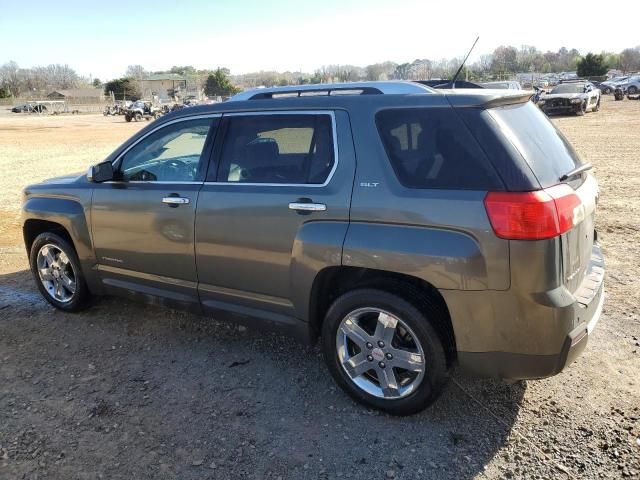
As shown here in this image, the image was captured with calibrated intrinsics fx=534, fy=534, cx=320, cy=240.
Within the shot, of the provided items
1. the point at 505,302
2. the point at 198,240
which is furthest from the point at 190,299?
the point at 505,302

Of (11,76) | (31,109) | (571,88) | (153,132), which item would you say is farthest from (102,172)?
(11,76)

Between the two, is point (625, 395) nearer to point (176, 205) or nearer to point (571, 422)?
point (571, 422)

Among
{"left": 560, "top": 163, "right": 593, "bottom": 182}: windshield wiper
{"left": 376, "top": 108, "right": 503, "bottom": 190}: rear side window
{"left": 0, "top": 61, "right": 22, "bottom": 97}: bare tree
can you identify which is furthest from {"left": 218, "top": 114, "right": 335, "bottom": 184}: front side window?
{"left": 0, "top": 61, "right": 22, "bottom": 97}: bare tree

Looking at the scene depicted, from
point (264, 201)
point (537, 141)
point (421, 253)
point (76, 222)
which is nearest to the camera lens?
point (421, 253)

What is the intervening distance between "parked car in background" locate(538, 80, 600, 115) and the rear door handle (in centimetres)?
2732

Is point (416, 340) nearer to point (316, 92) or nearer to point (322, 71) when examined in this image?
point (316, 92)

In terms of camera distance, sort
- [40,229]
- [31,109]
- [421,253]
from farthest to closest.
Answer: [31,109] → [40,229] → [421,253]

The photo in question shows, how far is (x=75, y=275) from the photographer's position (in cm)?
483

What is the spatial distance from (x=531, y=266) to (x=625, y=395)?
142cm

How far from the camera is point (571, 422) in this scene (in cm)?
316

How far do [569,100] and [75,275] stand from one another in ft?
91.5

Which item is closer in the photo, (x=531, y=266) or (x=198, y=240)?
(x=531, y=266)

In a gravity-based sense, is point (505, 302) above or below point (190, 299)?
above

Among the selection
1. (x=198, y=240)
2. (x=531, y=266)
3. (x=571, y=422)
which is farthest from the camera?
(x=198, y=240)
